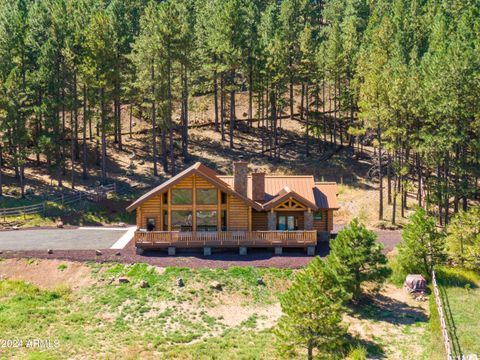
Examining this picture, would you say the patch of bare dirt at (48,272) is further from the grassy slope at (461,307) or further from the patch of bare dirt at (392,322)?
the grassy slope at (461,307)

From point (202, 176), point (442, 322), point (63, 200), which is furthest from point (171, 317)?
point (63, 200)

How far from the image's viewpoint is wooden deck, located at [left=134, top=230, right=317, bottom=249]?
101 ft

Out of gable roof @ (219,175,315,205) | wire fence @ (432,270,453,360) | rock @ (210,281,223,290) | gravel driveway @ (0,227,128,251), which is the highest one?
gable roof @ (219,175,315,205)

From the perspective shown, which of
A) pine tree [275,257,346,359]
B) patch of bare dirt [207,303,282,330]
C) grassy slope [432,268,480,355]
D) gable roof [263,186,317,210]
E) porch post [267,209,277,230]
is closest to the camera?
pine tree [275,257,346,359]

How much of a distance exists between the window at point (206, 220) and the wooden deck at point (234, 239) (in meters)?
0.89

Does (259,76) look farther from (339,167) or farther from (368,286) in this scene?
(368,286)

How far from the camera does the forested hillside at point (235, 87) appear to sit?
35.5m

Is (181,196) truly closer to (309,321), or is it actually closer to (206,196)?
(206,196)

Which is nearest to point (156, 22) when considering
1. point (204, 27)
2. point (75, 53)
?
point (75, 53)

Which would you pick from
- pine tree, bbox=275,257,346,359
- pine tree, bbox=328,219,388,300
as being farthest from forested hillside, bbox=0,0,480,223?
pine tree, bbox=275,257,346,359

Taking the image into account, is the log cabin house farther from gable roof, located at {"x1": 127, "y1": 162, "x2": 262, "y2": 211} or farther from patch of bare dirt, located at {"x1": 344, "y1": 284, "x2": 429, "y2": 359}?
patch of bare dirt, located at {"x1": 344, "y1": 284, "x2": 429, "y2": 359}

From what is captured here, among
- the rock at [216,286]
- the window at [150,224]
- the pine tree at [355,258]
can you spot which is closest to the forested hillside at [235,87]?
the pine tree at [355,258]

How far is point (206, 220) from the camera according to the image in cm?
3183

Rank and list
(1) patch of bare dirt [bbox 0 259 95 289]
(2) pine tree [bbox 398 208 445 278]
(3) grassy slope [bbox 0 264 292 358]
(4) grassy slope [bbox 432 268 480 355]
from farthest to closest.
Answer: (1) patch of bare dirt [bbox 0 259 95 289], (2) pine tree [bbox 398 208 445 278], (3) grassy slope [bbox 0 264 292 358], (4) grassy slope [bbox 432 268 480 355]
